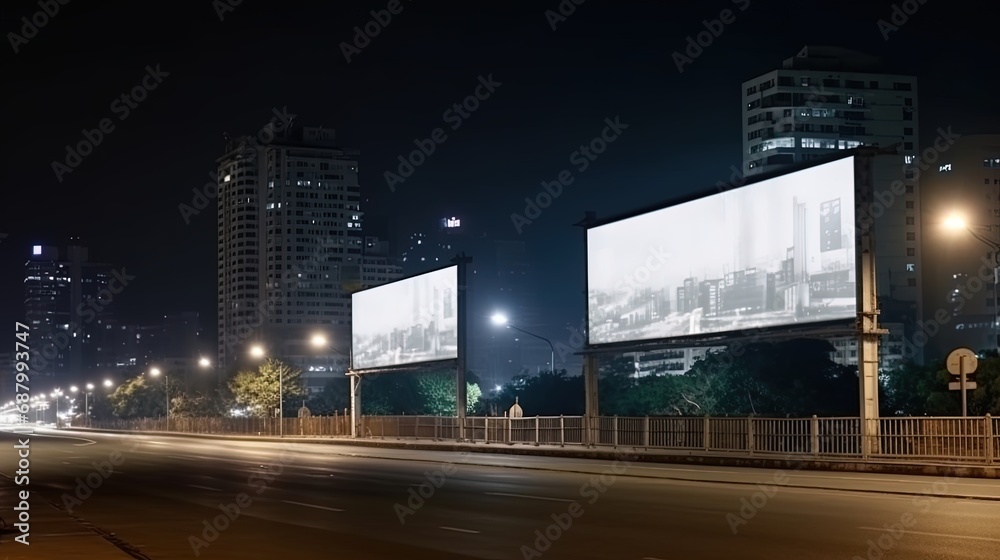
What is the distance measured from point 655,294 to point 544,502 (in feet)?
62.4

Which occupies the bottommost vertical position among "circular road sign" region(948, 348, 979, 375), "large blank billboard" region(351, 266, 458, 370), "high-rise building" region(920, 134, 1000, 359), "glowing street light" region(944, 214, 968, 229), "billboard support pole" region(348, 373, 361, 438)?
"billboard support pole" region(348, 373, 361, 438)

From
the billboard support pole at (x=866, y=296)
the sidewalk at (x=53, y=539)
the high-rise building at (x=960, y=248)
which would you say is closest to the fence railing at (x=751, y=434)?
the billboard support pole at (x=866, y=296)

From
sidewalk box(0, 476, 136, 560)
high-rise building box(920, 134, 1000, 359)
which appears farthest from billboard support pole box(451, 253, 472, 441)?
high-rise building box(920, 134, 1000, 359)

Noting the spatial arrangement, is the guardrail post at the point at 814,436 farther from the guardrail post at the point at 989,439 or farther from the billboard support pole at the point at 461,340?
the billboard support pole at the point at 461,340

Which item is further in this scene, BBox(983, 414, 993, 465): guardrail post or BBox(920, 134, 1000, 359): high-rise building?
BBox(920, 134, 1000, 359): high-rise building

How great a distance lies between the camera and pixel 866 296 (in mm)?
32500

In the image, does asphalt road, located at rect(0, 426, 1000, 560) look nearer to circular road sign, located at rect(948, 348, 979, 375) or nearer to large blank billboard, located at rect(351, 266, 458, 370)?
circular road sign, located at rect(948, 348, 979, 375)

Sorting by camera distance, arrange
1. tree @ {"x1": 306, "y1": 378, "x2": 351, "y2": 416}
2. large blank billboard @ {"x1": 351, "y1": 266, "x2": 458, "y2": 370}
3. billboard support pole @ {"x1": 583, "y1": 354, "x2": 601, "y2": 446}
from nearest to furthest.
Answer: billboard support pole @ {"x1": 583, "y1": 354, "x2": 601, "y2": 446}, large blank billboard @ {"x1": 351, "y1": 266, "x2": 458, "y2": 370}, tree @ {"x1": 306, "y1": 378, "x2": 351, "y2": 416}

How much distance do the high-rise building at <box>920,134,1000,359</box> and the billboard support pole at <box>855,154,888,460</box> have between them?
444 ft

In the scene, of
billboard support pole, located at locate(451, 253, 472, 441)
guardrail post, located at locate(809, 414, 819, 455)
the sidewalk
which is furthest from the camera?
billboard support pole, located at locate(451, 253, 472, 441)

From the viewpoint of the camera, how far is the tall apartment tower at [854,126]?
552ft

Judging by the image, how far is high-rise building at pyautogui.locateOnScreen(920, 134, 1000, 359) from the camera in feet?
532

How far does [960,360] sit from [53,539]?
20991mm

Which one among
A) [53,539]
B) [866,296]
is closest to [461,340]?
[866,296]
